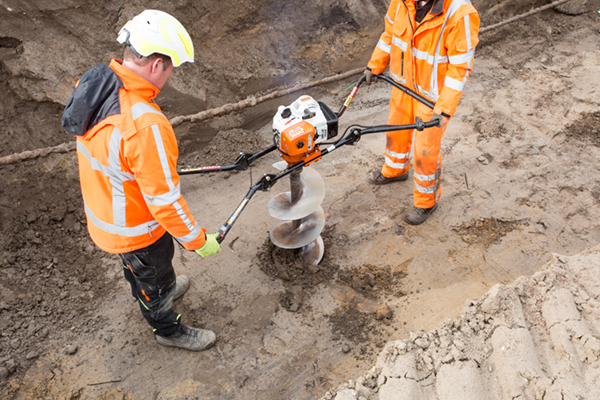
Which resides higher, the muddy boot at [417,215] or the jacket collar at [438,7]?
the jacket collar at [438,7]

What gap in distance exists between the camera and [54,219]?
12.4 ft

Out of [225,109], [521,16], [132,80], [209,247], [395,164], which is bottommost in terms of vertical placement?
[395,164]

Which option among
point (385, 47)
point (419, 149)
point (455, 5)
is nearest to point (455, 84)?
point (455, 5)

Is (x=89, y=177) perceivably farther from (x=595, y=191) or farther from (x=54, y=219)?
(x=595, y=191)

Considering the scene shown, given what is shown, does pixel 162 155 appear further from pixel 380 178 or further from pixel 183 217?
pixel 380 178

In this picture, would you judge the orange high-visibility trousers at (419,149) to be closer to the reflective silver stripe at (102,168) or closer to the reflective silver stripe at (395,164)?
the reflective silver stripe at (395,164)

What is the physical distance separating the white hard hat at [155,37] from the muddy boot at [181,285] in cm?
196

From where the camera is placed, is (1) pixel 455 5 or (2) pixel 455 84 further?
(2) pixel 455 84

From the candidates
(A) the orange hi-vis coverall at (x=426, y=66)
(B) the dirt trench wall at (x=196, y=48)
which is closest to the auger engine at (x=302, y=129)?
(A) the orange hi-vis coverall at (x=426, y=66)

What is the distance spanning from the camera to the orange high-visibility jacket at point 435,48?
2975 millimetres

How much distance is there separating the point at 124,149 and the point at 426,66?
260cm

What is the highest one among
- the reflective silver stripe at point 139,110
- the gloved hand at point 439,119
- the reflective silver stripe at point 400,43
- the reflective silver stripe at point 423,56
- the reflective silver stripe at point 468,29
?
the reflective silver stripe at point 139,110

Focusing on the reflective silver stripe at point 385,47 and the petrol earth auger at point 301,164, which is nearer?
the petrol earth auger at point 301,164

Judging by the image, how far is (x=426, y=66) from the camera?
3381 millimetres
